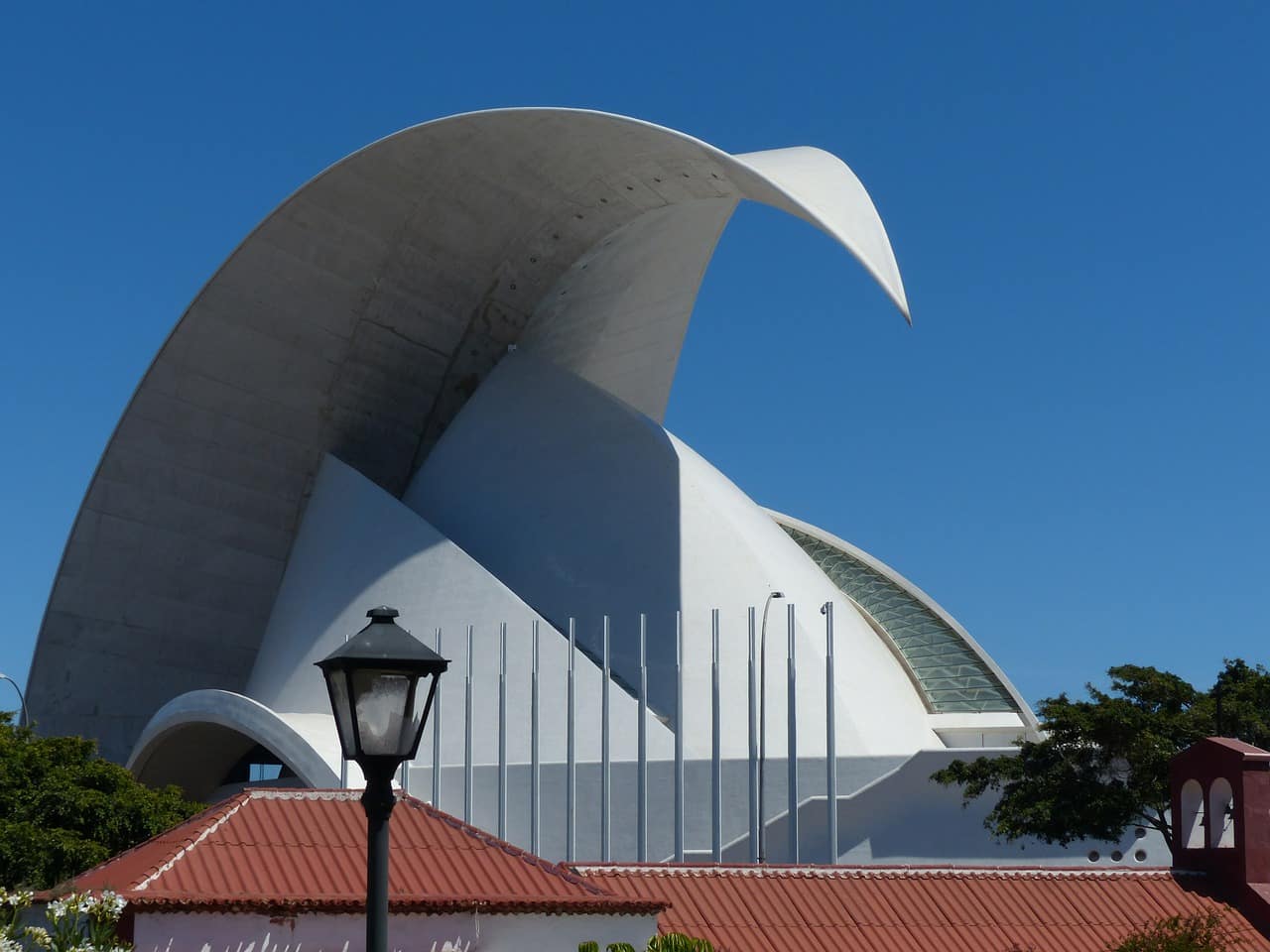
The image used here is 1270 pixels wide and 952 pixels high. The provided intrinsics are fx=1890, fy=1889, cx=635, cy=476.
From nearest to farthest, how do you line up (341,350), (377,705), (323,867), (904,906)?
(377,705)
(323,867)
(904,906)
(341,350)

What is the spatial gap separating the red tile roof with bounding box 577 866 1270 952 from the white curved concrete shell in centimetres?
1395

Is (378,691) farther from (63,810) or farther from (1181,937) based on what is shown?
(63,810)

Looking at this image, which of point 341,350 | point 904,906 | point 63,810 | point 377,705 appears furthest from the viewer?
point 341,350

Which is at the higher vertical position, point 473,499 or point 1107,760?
point 473,499

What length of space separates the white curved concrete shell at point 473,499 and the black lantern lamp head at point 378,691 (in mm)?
23538

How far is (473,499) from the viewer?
3959cm

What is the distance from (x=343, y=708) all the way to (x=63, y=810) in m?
21.5

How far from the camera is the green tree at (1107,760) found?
29312 mm

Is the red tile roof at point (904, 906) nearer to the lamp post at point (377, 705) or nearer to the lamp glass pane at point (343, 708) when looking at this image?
the lamp post at point (377, 705)

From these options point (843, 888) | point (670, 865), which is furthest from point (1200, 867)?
point (670, 865)

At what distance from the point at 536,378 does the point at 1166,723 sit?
16.5 metres

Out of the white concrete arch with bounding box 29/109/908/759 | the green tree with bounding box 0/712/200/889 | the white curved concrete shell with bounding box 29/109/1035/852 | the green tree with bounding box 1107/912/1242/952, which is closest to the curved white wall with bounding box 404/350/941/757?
the white curved concrete shell with bounding box 29/109/1035/852

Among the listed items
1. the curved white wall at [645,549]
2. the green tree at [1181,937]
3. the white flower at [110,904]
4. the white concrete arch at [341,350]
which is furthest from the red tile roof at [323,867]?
the white concrete arch at [341,350]

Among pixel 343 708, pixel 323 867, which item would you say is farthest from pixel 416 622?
pixel 343 708
